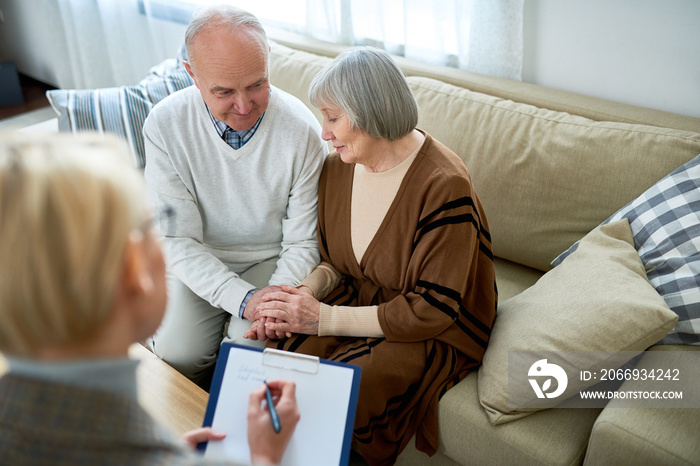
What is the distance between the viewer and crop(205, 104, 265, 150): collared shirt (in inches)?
64.1

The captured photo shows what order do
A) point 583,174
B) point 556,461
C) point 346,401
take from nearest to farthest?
point 346,401, point 556,461, point 583,174

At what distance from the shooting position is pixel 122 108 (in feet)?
7.69

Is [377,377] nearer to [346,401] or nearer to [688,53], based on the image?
[346,401]

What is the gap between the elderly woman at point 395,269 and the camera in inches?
54.7

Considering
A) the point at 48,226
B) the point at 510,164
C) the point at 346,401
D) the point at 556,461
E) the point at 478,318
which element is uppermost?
the point at 48,226

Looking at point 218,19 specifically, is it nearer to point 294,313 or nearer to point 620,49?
point 294,313

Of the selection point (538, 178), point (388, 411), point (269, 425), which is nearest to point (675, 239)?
point (538, 178)

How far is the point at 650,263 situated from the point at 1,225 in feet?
4.43

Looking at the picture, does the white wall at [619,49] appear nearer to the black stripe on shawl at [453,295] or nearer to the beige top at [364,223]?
the beige top at [364,223]

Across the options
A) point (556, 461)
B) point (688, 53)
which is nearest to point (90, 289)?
point (556, 461)

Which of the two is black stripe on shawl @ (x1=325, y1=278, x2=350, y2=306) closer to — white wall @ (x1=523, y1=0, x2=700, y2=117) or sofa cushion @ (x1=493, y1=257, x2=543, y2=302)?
sofa cushion @ (x1=493, y1=257, x2=543, y2=302)

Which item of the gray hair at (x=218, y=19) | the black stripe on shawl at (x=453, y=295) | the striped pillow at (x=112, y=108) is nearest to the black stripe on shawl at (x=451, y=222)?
the black stripe on shawl at (x=453, y=295)

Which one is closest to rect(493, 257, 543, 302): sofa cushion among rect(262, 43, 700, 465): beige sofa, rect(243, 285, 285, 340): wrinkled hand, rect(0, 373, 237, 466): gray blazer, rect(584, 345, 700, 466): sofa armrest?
rect(262, 43, 700, 465): beige sofa

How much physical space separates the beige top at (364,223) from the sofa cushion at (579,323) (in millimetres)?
312
